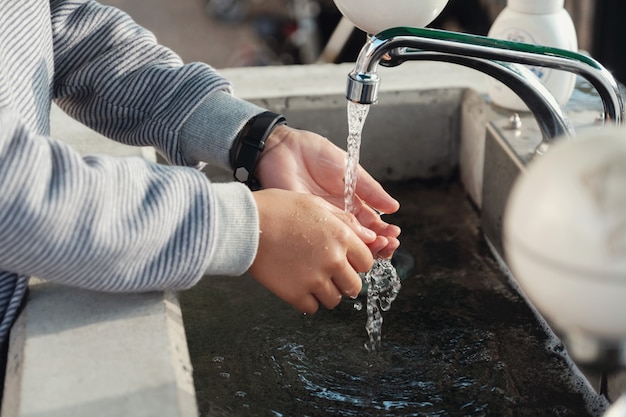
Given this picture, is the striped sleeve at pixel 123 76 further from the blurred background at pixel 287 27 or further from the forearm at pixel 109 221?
the blurred background at pixel 287 27

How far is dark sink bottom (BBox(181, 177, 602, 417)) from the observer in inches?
42.4

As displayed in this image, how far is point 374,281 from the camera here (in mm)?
1289

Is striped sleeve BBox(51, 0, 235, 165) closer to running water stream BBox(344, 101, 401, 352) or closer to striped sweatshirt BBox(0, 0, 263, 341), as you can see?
striped sweatshirt BBox(0, 0, 263, 341)

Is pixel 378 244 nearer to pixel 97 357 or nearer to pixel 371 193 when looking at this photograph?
pixel 371 193

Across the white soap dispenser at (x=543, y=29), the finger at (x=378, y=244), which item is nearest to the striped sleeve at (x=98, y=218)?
the finger at (x=378, y=244)

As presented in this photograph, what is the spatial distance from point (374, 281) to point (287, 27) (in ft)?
11.7

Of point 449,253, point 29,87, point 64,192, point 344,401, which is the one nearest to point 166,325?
point 64,192

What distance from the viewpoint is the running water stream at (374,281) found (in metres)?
1.16

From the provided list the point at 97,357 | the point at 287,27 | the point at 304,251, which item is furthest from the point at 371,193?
the point at 287,27

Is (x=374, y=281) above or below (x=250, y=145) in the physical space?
below

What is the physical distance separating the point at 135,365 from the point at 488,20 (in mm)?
3715

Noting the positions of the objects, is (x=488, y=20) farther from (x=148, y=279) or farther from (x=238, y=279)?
(x=148, y=279)

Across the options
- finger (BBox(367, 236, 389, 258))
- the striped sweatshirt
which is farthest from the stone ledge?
finger (BBox(367, 236, 389, 258))

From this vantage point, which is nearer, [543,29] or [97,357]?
[97,357]
